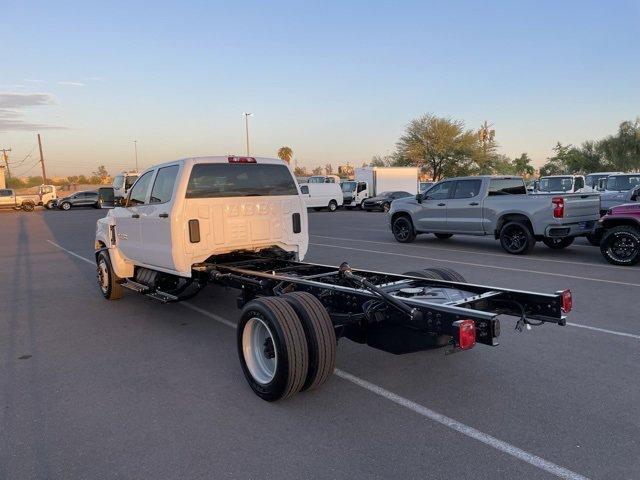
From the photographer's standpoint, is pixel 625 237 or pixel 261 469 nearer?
pixel 261 469

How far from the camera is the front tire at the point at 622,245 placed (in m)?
9.99

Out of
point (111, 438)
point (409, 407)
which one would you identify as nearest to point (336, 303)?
point (409, 407)

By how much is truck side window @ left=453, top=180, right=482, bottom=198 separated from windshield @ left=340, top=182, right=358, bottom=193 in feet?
70.8

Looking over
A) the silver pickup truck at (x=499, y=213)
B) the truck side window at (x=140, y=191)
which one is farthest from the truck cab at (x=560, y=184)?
the truck side window at (x=140, y=191)

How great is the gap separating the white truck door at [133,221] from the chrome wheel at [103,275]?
0.52 meters

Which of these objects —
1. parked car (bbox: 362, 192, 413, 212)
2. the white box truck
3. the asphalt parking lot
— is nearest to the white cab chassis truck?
the asphalt parking lot

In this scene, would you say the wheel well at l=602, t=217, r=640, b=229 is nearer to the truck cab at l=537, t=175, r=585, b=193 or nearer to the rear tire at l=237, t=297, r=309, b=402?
the rear tire at l=237, t=297, r=309, b=402

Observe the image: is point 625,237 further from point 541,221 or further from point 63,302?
point 63,302

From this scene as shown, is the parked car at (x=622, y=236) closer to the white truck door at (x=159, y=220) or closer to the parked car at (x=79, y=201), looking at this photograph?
the white truck door at (x=159, y=220)

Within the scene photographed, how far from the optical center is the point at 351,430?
367 centimetres

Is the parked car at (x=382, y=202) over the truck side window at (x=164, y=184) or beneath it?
beneath

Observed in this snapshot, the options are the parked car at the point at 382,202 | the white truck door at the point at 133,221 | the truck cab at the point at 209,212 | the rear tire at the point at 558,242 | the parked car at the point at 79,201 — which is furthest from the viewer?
the parked car at the point at 79,201

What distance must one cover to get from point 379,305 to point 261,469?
1.57 metres

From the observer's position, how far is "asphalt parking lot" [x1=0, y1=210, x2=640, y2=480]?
10.7ft
